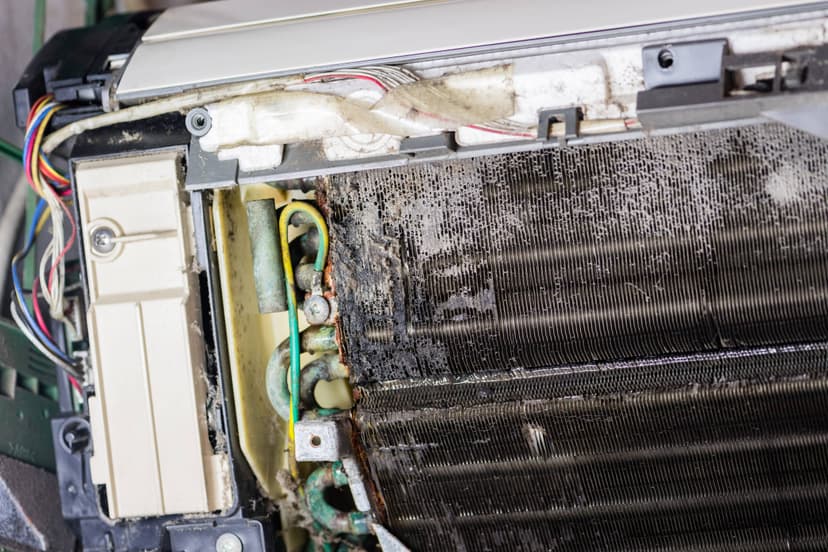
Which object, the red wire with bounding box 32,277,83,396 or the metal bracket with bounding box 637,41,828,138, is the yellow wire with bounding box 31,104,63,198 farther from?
the metal bracket with bounding box 637,41,828,138

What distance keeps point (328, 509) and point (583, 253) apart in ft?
3.22

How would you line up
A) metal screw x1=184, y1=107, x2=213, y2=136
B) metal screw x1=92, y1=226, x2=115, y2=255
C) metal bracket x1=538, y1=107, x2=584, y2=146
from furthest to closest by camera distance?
metal screw x1=92, y1=226, x2=115, y2=255, metal screw x1=184, y1=107, x2=213, y2=136, metal bracket x1=538, y1=107, x2=584, y2=146

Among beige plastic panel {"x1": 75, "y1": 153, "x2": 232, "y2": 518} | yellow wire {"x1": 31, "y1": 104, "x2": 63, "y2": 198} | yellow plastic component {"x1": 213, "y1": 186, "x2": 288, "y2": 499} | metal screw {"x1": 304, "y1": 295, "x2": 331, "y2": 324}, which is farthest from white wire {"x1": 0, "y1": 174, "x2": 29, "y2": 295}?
metal screw {"x1": 304, "y1": 295, "x2": 331, "y2": 324}

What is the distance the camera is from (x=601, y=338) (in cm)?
228

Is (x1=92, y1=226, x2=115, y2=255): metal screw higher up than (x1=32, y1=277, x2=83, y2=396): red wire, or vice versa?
(x1=92, y1=226, x2=115, y2=255): metal screw

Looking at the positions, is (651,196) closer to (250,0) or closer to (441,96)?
(441,96)

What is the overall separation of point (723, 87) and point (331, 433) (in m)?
1.22

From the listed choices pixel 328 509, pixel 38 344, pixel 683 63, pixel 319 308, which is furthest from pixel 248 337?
pixel 683 63

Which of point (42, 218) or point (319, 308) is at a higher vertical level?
point (42, 218)

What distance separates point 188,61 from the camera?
2.36 m

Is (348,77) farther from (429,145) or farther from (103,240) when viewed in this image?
(103,240)

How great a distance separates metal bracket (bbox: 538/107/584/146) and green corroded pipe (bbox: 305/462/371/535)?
1.05m

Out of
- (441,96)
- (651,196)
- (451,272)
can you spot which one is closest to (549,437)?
(451,272)

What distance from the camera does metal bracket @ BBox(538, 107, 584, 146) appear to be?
212 cm
